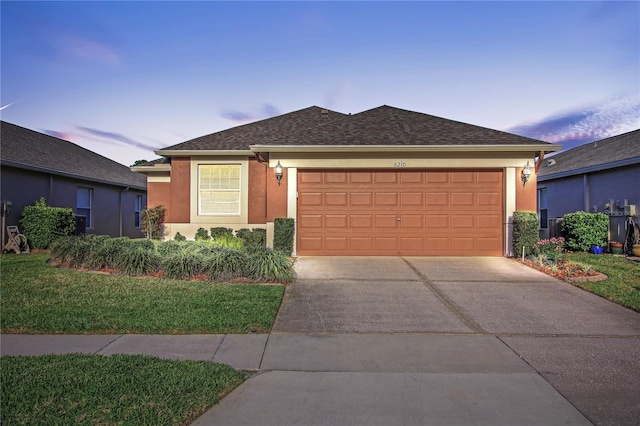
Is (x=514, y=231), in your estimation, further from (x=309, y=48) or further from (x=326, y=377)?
(x=326, y=377)

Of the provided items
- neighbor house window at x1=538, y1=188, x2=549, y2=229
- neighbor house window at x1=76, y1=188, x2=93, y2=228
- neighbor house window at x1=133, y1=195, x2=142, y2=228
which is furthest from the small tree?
neighbor house window at x1=538, y1=188, x2=549, y2=229

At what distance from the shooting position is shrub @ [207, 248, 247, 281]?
26.9ft

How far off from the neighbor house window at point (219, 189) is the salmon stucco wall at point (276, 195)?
5.79 ft

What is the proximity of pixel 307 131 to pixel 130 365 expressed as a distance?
10176 millimetres

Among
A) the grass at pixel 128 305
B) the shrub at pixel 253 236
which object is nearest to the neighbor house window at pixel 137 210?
the shrub at pixel 253 236

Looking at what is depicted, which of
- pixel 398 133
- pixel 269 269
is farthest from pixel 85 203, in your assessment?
pixel 398 133

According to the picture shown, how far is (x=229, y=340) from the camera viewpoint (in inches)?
192

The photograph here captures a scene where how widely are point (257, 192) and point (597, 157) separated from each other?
538 inches

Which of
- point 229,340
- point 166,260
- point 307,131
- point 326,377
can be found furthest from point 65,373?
point 307,131

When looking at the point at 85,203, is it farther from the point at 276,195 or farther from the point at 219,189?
the point at 276,195

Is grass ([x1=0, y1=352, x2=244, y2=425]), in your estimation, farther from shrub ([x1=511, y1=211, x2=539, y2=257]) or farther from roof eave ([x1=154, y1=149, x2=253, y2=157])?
shrub ([x1=511, y1=211, x2=539, y2=257])

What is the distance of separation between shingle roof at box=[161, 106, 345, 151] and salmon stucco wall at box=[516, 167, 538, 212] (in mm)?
7166

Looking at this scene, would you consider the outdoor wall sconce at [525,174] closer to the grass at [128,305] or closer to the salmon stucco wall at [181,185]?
the grass at [128,305]

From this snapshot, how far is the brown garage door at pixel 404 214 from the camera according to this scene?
11.5 m
